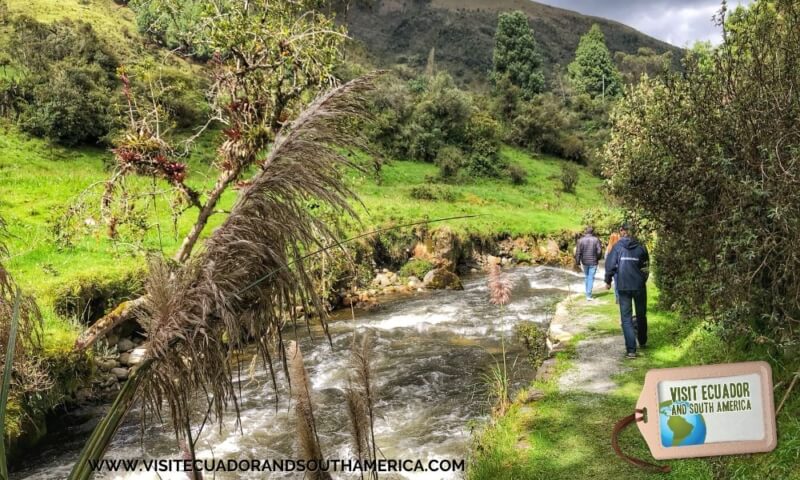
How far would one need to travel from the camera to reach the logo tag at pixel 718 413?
2.97 metres

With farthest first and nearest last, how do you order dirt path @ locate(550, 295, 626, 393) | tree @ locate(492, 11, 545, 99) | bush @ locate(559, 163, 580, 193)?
tree @ locate(492, 11, 545, 99) < bush @ locate(559, 163, 580, 193) < dirt path @ locate(550, 295, 626, 393)

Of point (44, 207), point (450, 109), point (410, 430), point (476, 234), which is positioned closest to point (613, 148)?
point (476, 234)

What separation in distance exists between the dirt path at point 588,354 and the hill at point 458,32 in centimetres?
9143

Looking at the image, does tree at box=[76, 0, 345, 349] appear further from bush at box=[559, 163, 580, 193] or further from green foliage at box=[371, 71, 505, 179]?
bush at box=[559, 163, 580, 193]

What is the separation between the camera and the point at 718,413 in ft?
9.77

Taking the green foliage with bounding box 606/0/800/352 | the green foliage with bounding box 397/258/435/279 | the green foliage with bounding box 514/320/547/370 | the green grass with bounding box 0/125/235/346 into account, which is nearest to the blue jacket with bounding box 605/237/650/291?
the green foliage with bounding box 606/0/800/352

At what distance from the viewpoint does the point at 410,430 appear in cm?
827

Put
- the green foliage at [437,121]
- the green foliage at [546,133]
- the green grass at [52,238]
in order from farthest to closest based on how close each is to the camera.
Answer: the green foliage at [546,133], the green foliage at [437,121], the green grass at [52,238]

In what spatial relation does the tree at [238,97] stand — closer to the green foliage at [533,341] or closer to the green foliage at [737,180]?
the green foliage at [737,180]

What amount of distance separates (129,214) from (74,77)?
96.1 feet

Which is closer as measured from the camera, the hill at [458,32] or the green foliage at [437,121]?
the green foliage at [437,121]

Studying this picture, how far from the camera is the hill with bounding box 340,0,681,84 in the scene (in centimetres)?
11444

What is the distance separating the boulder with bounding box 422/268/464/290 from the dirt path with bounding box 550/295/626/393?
7.87 metres

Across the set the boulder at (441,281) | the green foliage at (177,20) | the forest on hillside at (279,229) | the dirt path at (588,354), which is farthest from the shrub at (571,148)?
the green foliage at (177,20)
